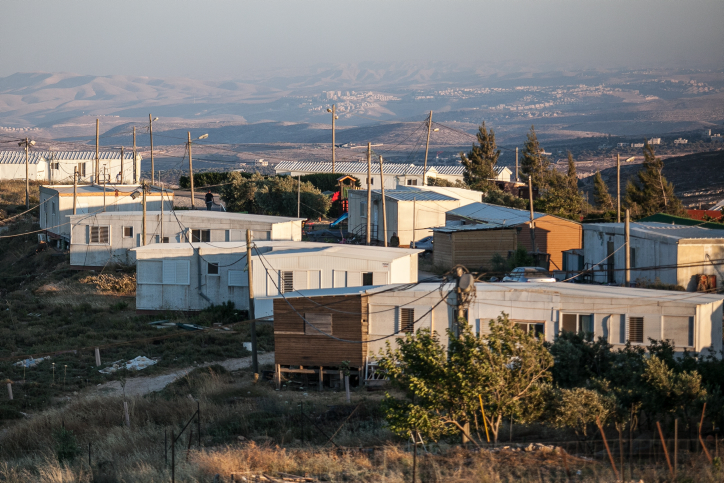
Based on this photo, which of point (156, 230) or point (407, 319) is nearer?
point (407, 319)

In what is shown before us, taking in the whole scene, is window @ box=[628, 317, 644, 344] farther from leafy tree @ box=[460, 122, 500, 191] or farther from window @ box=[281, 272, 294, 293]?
leafy tree @ box=[460, 122, 500, 191]

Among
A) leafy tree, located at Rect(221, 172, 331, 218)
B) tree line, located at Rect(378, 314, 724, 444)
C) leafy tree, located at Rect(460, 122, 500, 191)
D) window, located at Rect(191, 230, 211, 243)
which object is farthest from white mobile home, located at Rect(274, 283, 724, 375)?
leafy tree, located at Rect(460, 122, 500, 191)

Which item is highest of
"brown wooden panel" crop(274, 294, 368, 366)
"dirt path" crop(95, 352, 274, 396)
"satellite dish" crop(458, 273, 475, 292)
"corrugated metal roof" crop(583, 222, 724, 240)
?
"satellite dish" crop(458, 273, 475, 292)

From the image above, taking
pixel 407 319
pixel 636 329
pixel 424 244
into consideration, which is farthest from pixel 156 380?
pixel 424 244

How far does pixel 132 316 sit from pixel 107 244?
9.70 m

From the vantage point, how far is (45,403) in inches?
761

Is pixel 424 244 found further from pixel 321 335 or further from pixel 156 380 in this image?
pixel 156 380

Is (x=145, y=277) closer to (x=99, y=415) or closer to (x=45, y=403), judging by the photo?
(x=45, y=403)

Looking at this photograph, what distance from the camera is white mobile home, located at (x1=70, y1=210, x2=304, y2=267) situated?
117ft

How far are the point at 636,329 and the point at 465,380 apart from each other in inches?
381

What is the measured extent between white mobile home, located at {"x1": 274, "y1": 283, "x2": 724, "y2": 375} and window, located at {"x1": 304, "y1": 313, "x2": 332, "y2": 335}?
3 centimetres

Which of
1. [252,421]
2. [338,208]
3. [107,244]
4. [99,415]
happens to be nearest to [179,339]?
[99,415]

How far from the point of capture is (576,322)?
1927 centimetres

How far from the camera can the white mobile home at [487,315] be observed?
18.8 m
